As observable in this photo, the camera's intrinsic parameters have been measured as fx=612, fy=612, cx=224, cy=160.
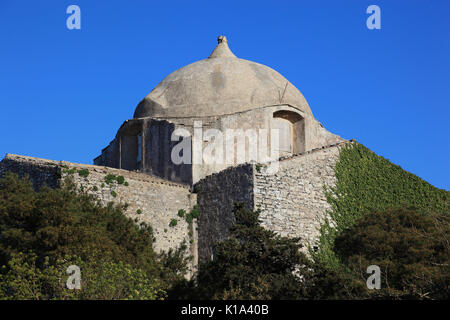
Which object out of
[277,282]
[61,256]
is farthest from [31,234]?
[277,282]

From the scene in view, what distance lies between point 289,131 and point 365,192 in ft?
16.7

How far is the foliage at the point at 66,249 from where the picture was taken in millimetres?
15188

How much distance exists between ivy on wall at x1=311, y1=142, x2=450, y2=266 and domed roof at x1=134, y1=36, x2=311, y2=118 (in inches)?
186

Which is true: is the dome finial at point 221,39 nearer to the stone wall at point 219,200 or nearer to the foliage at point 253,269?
the stone wall at point 219,200

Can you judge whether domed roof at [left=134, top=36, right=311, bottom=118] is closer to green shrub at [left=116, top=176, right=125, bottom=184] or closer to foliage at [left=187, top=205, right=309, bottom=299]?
green shrub at [left=116, top=176, right=125, bottom=184]

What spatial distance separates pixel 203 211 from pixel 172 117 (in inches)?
207

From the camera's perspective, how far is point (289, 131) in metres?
27.0

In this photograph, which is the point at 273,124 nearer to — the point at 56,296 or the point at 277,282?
the point at 277,282

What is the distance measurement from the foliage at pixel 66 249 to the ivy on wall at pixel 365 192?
592 cm

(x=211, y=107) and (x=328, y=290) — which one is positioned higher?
(x=211, y=107)
